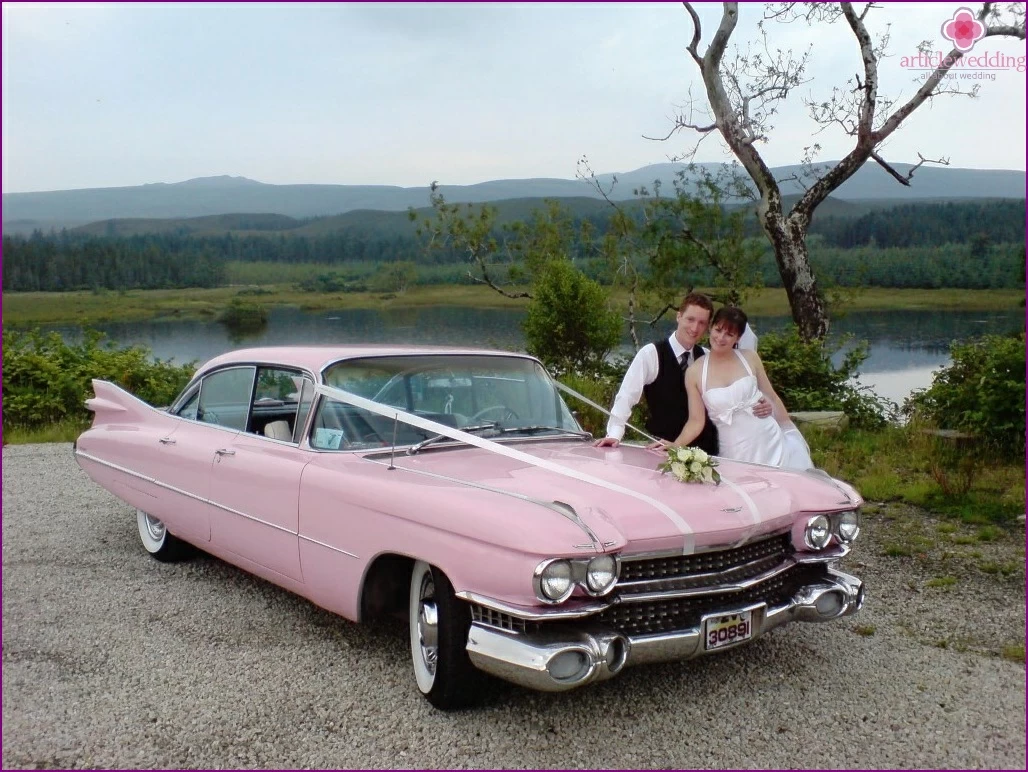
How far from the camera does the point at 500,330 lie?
14.8 m

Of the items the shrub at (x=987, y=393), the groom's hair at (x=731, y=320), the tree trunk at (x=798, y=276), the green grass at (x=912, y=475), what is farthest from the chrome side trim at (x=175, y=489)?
the tree trunk at (x=798, y=276)

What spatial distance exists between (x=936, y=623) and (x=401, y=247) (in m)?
15.9

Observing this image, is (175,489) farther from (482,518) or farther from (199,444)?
(482,518)

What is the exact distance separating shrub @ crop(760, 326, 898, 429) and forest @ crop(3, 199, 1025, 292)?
13.0 feet

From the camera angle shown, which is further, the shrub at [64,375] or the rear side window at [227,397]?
the shrub at [64,375]

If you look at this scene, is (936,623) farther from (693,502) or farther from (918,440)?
(918,440)

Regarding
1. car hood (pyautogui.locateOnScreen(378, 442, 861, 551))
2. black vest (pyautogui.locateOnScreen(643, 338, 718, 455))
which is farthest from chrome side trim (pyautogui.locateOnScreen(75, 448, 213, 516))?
black vest (pyautogui.locateOnScreen(643, 338, 718, 455))

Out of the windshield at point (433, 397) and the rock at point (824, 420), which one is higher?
the windshield at point (433, 397)

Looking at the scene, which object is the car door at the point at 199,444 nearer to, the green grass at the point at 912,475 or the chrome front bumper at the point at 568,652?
the chrome front bumper at the point at 568,652

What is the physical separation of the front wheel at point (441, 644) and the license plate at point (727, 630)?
3.07 feet

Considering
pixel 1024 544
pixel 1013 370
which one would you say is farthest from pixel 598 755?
pixel 1013 370

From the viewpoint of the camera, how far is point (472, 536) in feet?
11.4

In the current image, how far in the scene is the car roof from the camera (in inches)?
194

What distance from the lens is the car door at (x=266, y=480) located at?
454 cm
